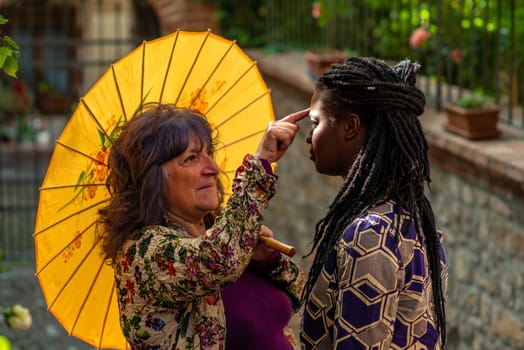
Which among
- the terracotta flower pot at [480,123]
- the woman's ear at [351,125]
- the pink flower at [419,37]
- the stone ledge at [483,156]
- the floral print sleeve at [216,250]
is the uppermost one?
Result: the woman's ear at [351,125]

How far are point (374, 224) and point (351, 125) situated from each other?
0.26 metres

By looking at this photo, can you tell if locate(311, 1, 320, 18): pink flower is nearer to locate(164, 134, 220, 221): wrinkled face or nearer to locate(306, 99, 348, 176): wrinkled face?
locate(164, 134, 220, 221): wrinkled face

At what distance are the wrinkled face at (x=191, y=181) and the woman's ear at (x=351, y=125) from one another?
446 millimetres

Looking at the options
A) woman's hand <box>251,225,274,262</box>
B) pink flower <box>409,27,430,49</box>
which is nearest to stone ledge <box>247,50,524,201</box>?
pink flower <box>409,27,430,49</box>

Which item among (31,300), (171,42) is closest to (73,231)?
(171,42)

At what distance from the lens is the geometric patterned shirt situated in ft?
7.69

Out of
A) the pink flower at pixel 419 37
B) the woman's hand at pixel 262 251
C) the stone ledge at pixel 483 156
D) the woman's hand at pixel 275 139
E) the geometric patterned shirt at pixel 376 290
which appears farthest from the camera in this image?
the pink flower at pixel 419 37

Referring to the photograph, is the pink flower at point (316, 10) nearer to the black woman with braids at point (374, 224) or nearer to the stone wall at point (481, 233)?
the stone wall at point (481, 233)

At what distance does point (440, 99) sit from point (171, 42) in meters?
3.36

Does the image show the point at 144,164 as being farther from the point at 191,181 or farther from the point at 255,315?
the point at 255,315

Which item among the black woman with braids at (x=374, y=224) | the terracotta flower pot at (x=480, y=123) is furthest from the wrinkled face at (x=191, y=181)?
the terracotta flower pot at (x=480, y=123)

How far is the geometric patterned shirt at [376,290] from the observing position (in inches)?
92.3

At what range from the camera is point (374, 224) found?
2.37 meters

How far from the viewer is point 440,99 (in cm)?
620
